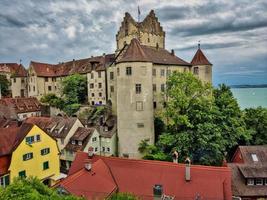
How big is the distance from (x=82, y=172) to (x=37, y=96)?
2252 inches

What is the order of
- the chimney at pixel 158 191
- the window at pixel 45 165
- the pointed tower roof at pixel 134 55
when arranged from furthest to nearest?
the pointed tower roof at pixel 134 55, the window at pixel 45 165, the chimney at pixel 158 191

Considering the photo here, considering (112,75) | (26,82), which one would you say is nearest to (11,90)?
(26,82)

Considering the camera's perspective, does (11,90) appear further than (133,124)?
Yes

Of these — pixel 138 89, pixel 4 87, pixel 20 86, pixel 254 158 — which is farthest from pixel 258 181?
pixel 4 87

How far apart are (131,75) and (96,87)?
22.4 meters

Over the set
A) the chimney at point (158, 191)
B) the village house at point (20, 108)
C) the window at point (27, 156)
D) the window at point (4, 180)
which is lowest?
the window at point (4, 180)

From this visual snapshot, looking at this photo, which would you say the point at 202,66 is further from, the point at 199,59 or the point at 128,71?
the point at 128,71

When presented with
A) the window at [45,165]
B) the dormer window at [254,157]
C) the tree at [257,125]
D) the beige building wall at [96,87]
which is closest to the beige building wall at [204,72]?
the tree at [257,125]

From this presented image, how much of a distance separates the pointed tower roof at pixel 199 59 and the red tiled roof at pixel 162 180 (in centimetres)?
3359

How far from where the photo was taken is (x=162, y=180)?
2259 cm

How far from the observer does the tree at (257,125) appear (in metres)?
42.9

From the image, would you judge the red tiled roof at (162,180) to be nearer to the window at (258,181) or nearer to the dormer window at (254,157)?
the window at (258,181)

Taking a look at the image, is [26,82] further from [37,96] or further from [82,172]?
[82,172]

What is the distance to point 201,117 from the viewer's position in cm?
3656
